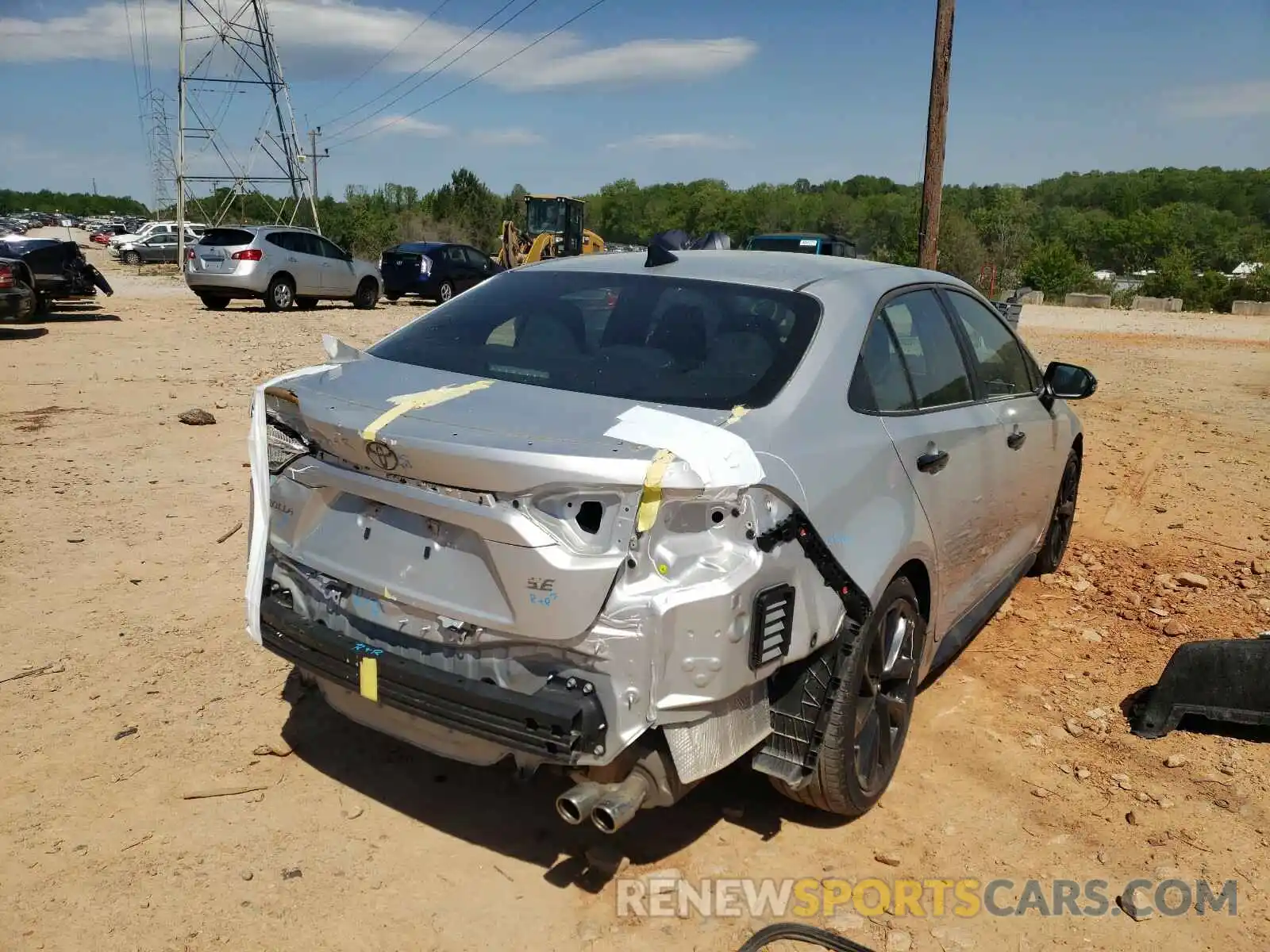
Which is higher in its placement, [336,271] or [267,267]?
[267,267]

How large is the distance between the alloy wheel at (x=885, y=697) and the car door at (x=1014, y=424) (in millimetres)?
1024

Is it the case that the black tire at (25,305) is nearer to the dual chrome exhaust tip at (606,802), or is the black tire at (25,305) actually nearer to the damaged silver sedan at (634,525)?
the damaged silver sedan at (634,525)

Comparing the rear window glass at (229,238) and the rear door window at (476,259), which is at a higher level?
the rear window glass at (229,238)

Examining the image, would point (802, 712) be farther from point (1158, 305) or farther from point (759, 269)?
point (1158, 305)

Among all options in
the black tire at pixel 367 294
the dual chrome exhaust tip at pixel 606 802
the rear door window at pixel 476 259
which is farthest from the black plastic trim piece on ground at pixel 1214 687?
the rear door window at pixel 476 259

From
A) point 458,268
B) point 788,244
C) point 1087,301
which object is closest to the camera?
point 788,244

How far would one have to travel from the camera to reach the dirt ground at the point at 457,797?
Answer: 2807 mm

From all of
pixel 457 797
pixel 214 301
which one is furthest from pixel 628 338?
pixel 214 301

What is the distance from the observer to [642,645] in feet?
8.04

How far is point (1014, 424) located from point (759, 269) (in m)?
1.43

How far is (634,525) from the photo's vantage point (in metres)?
2.45

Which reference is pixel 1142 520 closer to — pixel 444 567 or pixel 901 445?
pixel 901 445

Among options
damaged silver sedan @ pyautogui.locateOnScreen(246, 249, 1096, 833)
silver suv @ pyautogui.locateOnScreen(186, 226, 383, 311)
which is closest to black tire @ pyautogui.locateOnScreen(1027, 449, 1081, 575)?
damaged silver sedan @ pyautogui.locateOnScreen(246, 249, 1096, 833)

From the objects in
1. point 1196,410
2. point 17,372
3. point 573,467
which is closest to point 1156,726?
point 573,467
